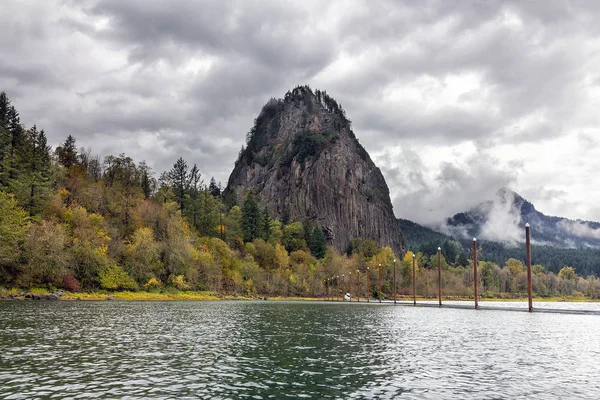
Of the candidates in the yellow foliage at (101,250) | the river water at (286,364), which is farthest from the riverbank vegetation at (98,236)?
the river water at (286,364)

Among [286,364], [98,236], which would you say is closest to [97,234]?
[98,236]

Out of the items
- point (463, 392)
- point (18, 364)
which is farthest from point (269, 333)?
point (463, 392)

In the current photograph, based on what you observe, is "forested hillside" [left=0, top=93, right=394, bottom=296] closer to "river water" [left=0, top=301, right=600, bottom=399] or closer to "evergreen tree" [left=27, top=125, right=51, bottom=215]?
"evergreen tree" [left=27, top=125, right=51, bottom=215]

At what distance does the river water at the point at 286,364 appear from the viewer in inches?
775

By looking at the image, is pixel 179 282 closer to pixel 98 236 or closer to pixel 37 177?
pixel 98 236

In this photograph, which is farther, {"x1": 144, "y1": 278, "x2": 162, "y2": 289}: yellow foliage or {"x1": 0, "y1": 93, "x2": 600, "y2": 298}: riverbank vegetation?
{"x1": 144, "y1": 278, "x2": 162, "y2": 289}: yellow foliage

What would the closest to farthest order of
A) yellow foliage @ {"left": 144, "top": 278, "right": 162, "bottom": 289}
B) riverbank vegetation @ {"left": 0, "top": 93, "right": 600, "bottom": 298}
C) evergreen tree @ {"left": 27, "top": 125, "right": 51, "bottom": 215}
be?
riverbank vegetation @ {"left": 0, "top": 93, "right": 600, "bottom": 298} → evergreen tree @ {"left": 27, "top": 125, "right": 51, "bottom": 215} → yellow foliage @ {"left": 144, "top": 278, "right": 162, "bottom": 289}

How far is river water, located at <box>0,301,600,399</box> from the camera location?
19688 mm

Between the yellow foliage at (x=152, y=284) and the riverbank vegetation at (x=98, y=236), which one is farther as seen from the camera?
the yellow foliage at (x=152, y=284)

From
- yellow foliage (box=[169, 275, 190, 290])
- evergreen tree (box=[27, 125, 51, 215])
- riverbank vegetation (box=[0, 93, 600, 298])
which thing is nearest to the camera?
riverbank vegetation (box=[0, 93, 600, 298])

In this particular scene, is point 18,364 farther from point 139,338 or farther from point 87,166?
point 87,166

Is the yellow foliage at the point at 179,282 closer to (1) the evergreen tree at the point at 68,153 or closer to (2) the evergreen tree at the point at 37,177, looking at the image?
(2) the evergreen tree at the point at 37,177

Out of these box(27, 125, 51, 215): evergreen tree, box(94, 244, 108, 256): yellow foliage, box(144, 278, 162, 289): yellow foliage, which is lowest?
box(144, 278, 162, 289): yellow foliage

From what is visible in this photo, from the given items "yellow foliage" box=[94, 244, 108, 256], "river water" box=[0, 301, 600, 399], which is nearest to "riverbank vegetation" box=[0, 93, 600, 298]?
"yellow foliage" box=[94, 244, 108, 256]
